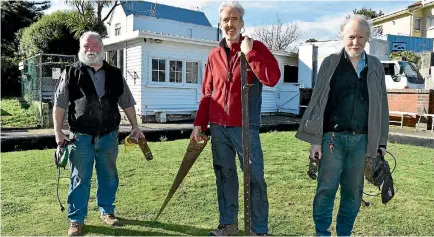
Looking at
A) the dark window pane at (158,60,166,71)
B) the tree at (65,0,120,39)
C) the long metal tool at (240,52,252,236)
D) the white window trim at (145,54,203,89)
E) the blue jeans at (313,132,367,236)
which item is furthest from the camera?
the tree at (65,0,120,39)

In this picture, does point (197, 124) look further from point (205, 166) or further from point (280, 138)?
point (280, 138)

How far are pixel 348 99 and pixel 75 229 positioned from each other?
242 centimetres

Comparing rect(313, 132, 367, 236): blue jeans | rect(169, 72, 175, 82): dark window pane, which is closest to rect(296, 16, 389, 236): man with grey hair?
rect(313, 132, 367, 236): blue jeans

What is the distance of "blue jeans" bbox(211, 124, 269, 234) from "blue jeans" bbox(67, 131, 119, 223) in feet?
3.19

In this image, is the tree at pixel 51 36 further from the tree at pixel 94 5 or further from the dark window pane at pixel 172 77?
the dark window pane at pixel 172 77

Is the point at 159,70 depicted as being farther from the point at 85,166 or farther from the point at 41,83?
the point at 85,166

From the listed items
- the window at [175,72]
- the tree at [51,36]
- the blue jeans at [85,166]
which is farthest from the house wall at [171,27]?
the blue jeans at [85,166]

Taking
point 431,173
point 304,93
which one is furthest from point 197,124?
point 304,93

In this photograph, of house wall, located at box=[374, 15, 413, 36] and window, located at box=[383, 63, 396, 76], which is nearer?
window, located at box=[383, 63, 396, 76]

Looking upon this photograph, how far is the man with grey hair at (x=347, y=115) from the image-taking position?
9.61 ft

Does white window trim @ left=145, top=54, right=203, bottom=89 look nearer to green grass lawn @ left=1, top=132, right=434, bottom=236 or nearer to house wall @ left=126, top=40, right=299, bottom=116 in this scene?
house wall @ left=126, top=40, right=299, bottom=116

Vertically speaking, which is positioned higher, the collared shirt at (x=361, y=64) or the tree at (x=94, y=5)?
the tree at (x=94, y=5)

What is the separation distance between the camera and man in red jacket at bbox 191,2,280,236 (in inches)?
115

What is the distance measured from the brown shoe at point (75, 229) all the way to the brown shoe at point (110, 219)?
25 centimetres
